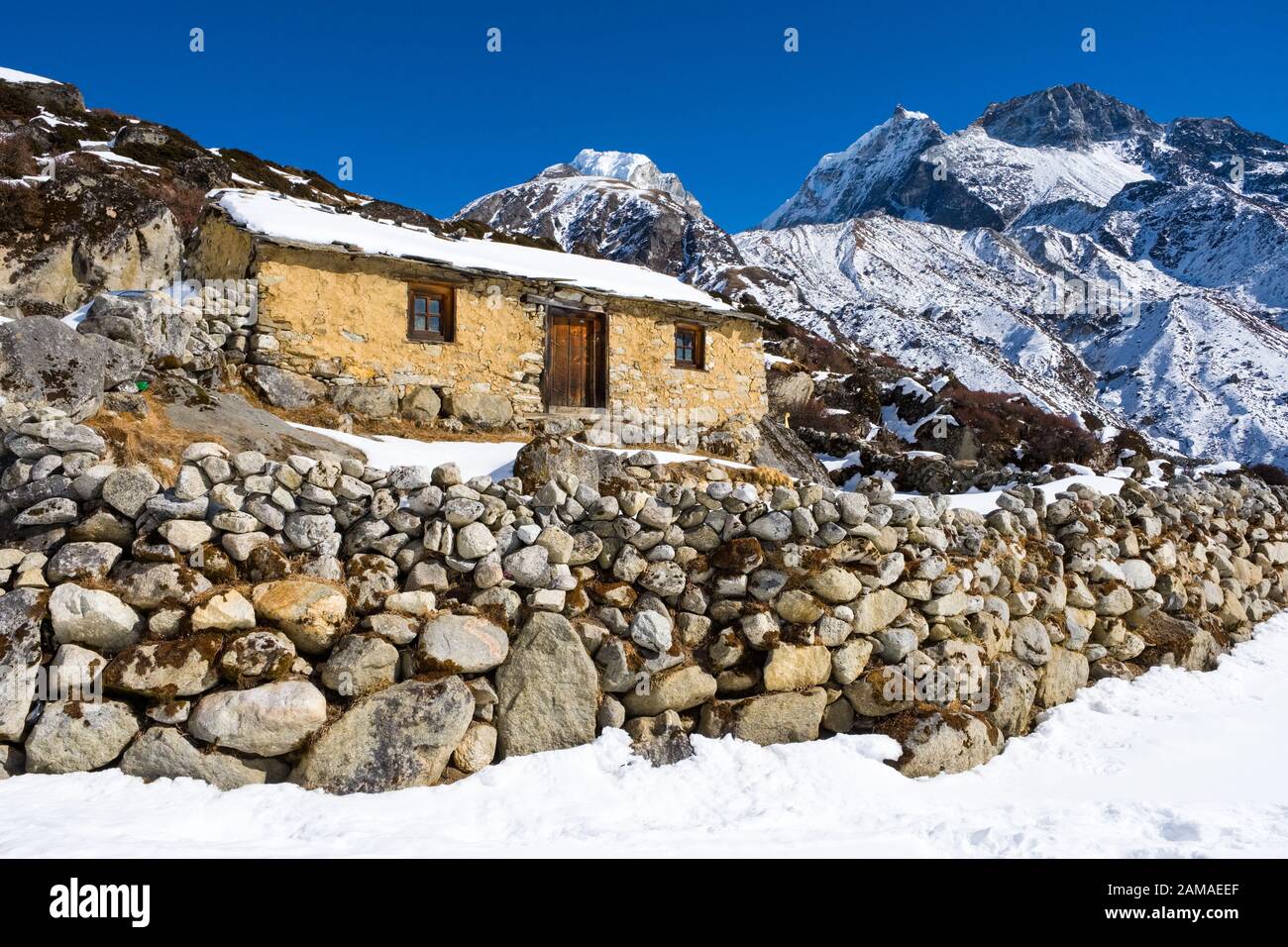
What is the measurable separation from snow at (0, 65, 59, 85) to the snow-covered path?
41646mm

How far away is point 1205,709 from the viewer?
6.43 metres


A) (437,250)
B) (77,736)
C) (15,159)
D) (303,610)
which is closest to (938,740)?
(303,610)

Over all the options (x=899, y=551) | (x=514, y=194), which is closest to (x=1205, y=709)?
(x=899, y=551)

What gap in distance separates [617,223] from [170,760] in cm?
8793

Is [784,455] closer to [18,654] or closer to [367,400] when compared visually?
[367,400]

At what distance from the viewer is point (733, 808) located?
4176mm

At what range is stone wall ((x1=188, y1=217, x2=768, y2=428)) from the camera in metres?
11.3

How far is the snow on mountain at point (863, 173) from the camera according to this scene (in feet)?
546

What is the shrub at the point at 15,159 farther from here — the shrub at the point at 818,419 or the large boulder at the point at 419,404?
the shrub at the point at 818,419

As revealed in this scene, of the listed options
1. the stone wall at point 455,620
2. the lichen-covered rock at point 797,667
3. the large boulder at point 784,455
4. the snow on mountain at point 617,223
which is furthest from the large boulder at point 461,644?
the snow on mountain at point 617,223

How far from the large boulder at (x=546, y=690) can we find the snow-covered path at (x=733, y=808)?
13 centimetres

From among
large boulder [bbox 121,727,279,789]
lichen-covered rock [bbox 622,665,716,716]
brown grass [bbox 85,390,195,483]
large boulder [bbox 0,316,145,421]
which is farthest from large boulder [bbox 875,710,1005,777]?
large boulder [bbox 0,316,145,421]

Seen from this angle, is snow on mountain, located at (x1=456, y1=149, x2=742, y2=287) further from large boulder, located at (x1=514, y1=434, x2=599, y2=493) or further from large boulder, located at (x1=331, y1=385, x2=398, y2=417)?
large boulder, located at (x1=514, y1=434, x2=599, y2=493)
